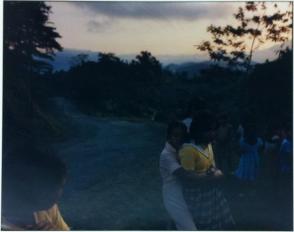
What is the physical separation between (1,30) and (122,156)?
1580mm

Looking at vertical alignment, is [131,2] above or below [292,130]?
above

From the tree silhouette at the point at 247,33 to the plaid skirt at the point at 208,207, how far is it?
1.21 m

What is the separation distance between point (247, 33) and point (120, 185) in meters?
1.81

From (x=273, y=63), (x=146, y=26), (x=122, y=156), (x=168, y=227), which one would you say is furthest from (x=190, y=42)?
(x=168, y=227)

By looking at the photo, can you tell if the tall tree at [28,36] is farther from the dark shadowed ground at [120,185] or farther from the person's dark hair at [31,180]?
the person's dark hair at [31,180]

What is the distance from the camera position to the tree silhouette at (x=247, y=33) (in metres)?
5.13

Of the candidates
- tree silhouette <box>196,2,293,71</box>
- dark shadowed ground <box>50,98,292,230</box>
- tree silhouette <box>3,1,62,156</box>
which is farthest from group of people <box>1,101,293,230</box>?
tree silhouette <box>196,2,293,71</box>

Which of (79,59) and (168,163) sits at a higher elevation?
(79,59)

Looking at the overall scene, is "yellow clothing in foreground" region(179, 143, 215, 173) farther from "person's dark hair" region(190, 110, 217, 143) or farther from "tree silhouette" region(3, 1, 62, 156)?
"tree silhouette" region(3, 1, 62, 156)

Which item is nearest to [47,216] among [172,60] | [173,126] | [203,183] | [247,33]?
[203,183]

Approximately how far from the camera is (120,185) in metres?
5.19

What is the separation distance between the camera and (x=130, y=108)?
5.21 m

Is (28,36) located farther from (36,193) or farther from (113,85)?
(36,193)

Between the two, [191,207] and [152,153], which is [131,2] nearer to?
[152,153]
